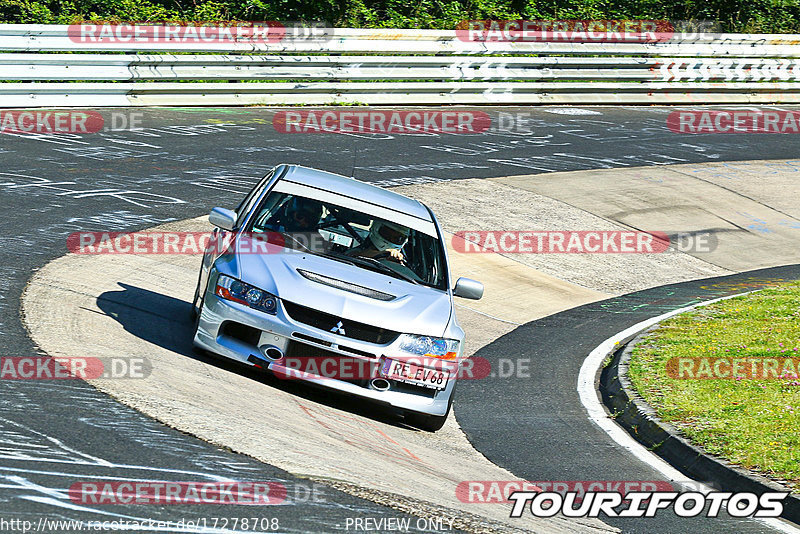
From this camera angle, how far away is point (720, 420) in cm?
853

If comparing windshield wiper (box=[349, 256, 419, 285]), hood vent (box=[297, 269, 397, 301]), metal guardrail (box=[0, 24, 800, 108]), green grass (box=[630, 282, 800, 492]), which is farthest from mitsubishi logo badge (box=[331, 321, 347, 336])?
metal guardrail (box=[0, 24, 800, 108])

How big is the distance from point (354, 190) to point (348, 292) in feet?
5.76

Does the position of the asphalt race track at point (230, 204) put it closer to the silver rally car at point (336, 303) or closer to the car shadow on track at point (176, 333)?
the car shadow on track at point (176, 333)

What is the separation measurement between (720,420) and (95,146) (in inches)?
424

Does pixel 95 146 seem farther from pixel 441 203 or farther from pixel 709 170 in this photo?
pixel 709 170

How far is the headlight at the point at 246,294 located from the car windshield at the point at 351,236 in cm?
78

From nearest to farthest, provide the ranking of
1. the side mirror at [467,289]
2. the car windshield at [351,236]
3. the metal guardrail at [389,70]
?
the car windshield at [351,236], the side mirror at [467,289], the metal guardrail at [389,70]

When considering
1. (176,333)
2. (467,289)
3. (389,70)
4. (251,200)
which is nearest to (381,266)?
(467,289)

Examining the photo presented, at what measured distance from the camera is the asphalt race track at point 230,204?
5727mm

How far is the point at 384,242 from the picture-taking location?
8758mm

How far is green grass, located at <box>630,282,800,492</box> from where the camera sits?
25.8ft

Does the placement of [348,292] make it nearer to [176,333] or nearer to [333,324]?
[333,324]

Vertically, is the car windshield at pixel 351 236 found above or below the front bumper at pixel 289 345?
above

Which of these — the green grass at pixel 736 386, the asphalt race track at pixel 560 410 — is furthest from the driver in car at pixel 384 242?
Answer: the green grass at pixel 736 386
